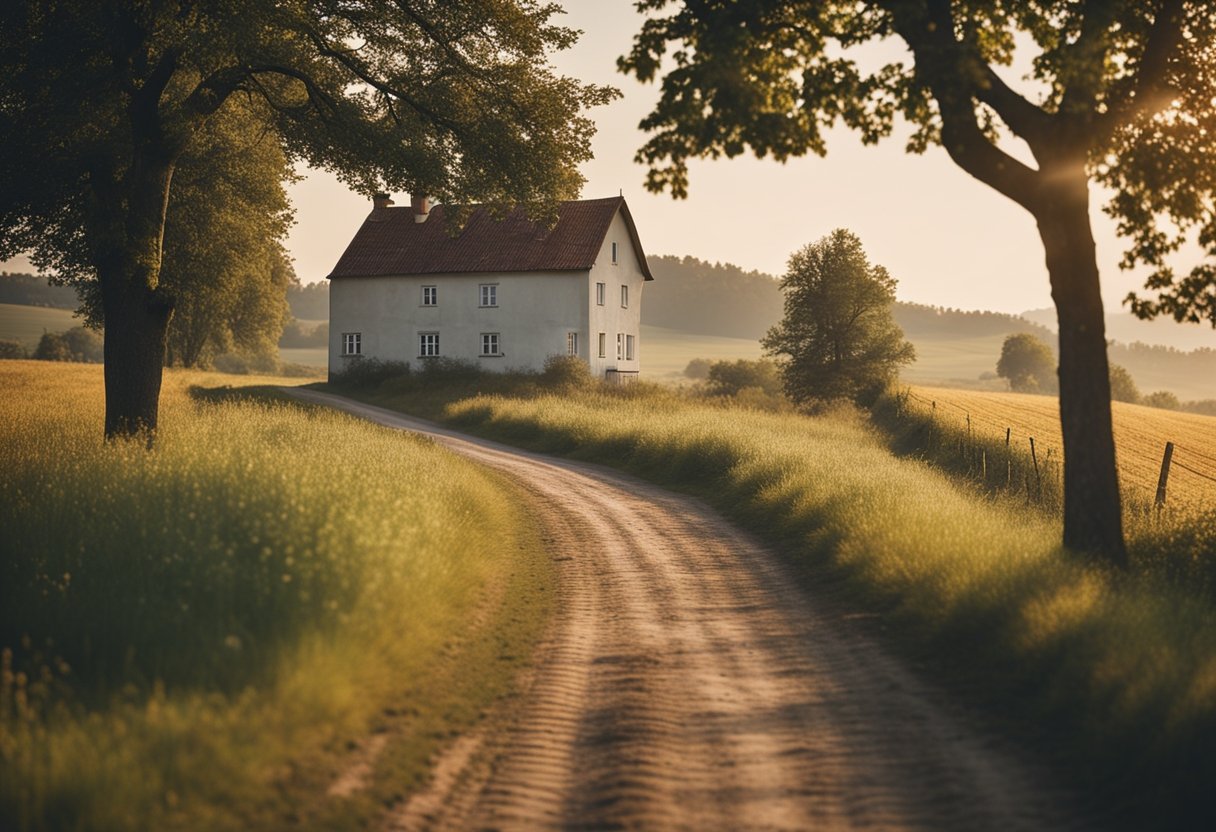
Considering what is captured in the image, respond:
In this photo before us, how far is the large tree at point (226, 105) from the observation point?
14.4 m

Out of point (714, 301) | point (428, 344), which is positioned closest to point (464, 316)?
point (428, 344)

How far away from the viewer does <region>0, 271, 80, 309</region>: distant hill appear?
133 m

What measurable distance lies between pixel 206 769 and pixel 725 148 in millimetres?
7513

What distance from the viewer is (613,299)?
46.6 meters

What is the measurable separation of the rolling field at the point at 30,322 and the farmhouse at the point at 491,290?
205 ft

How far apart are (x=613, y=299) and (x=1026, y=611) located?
39840 millimetres

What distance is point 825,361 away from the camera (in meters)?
43.1

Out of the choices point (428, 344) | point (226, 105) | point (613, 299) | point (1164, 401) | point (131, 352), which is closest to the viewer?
point (131, 352)

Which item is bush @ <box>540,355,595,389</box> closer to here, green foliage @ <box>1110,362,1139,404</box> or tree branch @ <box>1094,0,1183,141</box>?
tree branch @ <box>1094,0,1183,141</box>

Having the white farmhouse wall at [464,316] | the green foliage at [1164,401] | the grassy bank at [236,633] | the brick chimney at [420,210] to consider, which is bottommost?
the grassy bank at [236,633]

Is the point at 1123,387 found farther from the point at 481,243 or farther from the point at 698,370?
the point at 481,243

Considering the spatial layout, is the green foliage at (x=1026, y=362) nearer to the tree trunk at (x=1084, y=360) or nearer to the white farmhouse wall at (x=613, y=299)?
the white farmhouse wall at (x=613, y=299)

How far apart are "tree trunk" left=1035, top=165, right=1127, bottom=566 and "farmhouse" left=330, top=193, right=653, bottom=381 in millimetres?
33926

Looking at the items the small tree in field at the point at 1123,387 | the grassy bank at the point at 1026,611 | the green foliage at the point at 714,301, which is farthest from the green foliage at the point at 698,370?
the grassy bank at the point at 1026,611
